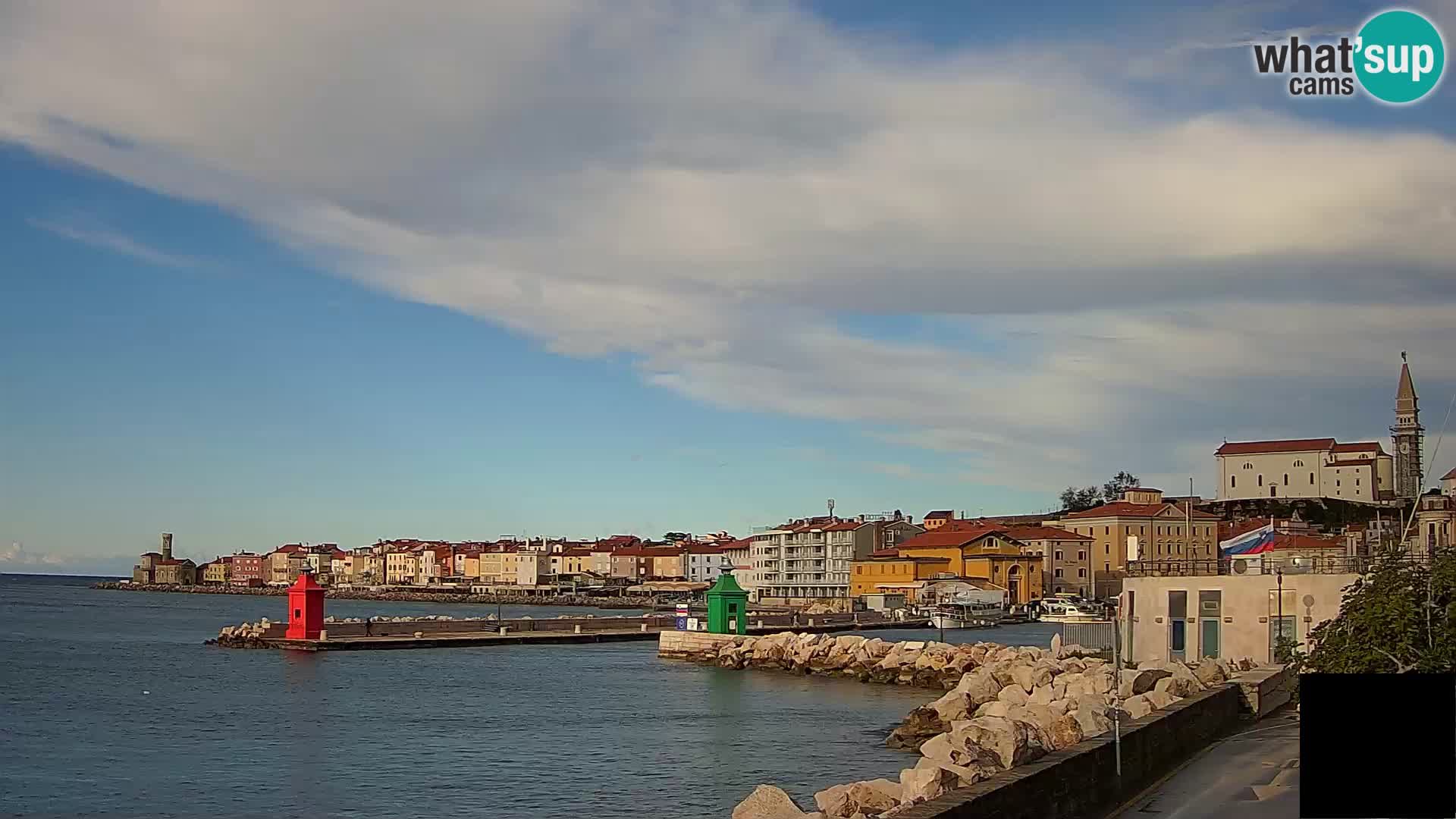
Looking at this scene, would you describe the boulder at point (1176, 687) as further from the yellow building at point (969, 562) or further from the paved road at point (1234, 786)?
the yellow building at point (969, 562)

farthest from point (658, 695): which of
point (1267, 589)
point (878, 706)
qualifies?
point (1267, 589)

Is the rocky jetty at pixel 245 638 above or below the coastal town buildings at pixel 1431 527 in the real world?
below

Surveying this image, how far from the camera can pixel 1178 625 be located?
105 ft

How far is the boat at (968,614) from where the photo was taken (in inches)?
3365

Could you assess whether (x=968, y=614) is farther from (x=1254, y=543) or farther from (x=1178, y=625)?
(x=1178, y=625)

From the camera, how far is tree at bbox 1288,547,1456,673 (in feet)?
41.0

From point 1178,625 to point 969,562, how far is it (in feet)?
246

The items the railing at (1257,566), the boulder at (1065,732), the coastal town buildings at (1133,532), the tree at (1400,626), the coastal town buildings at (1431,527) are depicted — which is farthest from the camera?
the coastal town buildings at (1133,532)

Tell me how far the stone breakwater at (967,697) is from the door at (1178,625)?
1.72 meters

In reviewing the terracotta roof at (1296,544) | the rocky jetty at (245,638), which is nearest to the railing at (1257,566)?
the terracotta roof at (1296,544)

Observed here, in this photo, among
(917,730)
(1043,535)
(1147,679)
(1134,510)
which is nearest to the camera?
(1147,679)

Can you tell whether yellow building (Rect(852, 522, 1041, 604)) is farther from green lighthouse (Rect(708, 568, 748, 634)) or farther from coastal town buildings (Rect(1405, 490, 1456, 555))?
green lighthouse (Rect(708, 568, 748, 634))

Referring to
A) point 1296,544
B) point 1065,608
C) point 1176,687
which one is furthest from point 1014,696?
point 1065,608

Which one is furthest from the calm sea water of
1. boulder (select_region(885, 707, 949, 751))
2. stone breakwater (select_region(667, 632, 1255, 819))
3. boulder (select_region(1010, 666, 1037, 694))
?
boulder (select_region(1010, 666, 1037, 694))
